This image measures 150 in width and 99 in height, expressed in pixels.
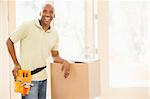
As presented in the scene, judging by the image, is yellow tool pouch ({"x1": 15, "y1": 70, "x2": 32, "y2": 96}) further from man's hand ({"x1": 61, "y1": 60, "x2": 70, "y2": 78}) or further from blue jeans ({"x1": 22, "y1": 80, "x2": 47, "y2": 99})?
man's hand ({"x1": 61, "y1": 60, "x2": 70, "y2": 78})

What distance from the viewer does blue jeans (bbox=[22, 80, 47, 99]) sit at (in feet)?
7.75

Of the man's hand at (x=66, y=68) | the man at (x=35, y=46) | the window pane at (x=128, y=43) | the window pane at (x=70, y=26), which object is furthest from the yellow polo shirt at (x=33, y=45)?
the window pane at (x=128, y=43)

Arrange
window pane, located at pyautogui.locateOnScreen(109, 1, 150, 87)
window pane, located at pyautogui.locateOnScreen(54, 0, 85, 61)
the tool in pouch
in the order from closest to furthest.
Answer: the tool in pouch → window pane, located at pyautogui.locateOnScreen(54, 0, 85, 61) → window pane, located at pyautogui.locateOnScreen(109, 1, 150, 87)

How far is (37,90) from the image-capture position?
241 centimetres

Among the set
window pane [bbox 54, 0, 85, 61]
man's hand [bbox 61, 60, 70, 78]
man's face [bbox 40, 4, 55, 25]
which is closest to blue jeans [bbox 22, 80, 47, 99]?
man's hand [bbox 61, 60, 70, 78]

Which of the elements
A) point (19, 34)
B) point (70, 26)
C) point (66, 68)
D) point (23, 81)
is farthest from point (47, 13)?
point (70, 26)

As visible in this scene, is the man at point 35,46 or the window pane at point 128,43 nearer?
the man at point 35,46

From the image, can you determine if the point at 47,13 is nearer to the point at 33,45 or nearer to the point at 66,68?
the point at 33,45

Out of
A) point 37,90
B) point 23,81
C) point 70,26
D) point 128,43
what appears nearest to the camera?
point 23,81

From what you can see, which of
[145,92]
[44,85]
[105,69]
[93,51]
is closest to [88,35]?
[93,51]

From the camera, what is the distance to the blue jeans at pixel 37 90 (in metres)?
2.36

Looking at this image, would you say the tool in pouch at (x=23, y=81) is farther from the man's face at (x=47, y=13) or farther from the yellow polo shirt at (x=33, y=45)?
the man's face at (x=47, y=13)

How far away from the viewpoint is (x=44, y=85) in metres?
2.52

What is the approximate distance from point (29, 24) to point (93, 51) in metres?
1.79
